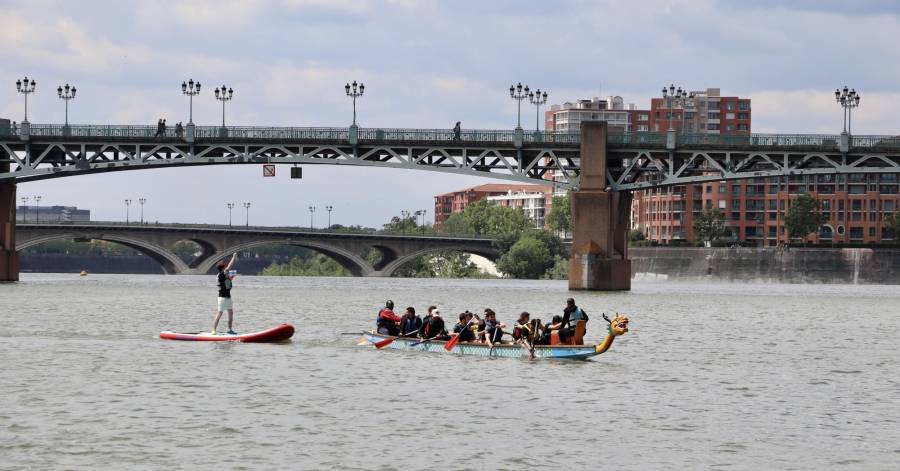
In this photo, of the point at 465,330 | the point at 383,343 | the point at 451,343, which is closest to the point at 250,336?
the point at 383,343

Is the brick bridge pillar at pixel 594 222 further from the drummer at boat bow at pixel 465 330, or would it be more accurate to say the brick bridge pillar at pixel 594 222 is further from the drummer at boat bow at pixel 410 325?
the drummer at boat bow at pixel 465 330

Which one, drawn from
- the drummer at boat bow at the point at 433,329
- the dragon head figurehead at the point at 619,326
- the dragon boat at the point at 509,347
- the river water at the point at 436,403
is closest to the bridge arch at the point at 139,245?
the river water at the point at 436,403

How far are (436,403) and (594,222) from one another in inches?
2725

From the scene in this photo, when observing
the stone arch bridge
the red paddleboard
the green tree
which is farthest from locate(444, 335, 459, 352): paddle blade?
the green tree

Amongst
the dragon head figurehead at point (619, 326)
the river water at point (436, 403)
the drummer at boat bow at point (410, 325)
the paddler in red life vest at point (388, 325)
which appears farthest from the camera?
the paddler in red life vest at point (388, 325)

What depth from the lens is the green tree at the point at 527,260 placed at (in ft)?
595

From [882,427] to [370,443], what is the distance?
1144 centimetres

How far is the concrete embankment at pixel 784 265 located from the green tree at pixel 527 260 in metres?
15.2

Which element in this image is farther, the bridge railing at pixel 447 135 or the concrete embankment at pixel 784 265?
the concrete embankment at pixel 784 265

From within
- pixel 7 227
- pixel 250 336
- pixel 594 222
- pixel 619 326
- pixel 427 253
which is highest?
pixel 594 222

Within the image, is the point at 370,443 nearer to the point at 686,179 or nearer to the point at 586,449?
the point at 586,449

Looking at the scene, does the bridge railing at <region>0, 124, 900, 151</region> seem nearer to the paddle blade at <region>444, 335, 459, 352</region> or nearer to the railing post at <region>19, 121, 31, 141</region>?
the railing post at <region>19, 121, 31, 141</region>

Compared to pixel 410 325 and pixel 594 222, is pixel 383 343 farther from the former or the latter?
pixel 594 222

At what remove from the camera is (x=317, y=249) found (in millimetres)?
186875
